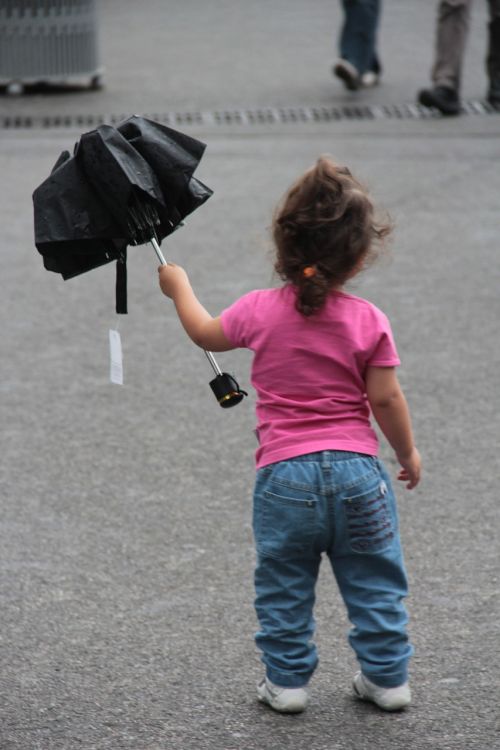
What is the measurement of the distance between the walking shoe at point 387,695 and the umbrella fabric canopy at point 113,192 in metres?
1.07

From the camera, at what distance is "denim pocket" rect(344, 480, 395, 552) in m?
2.85

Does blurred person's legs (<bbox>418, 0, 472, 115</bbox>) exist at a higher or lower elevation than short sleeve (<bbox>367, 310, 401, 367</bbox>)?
lower

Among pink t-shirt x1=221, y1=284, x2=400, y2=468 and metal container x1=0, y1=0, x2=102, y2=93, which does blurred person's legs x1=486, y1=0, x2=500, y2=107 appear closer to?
metal container x1=0, y1=0, x2=102, y2=93

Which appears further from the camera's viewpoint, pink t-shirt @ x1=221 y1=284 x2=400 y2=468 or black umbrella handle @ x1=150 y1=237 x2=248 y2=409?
black umbrella handle @ x1=150 y1=237 x2=248 y2=409

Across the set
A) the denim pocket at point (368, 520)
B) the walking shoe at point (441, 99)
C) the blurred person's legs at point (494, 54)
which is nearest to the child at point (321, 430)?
the denim pocket at point (368, 520)

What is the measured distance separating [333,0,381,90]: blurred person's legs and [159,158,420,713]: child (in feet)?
25.1

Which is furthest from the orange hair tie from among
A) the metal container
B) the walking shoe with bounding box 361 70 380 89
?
the walking shoe with bounding box 361 70 380 89

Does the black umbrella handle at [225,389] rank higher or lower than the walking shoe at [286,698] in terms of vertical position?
higher

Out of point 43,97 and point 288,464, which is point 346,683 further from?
point 43,97

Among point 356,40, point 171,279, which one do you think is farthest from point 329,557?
point 356,40

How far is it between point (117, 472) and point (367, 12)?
6.60 meters

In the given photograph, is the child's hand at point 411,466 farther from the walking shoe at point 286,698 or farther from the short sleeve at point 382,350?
the walking shoe at point 286,698

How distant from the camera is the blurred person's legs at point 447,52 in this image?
31.4ft

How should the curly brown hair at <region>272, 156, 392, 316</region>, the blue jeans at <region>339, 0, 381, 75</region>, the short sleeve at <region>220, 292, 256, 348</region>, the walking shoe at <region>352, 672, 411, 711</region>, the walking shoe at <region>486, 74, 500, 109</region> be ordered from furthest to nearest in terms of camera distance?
the blue jeans at <region>339, 0, 381, 75</region> < the walking shoe at <region>486, 74, 500, 109</region> < the walking shoe at <region>352, 672, 411, 711</region> < the short sleeve at <region>220, 292, 256, 348</region> < the curly brown hair at <region>272, 156, 392, 316</region>
